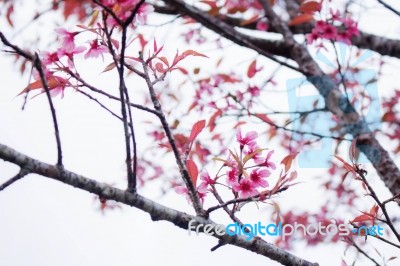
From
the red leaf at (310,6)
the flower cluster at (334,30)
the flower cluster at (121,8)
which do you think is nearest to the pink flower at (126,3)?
the flower cluster at (121,8)

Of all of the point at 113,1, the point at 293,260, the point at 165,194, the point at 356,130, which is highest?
the point at 165,194

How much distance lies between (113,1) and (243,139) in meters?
0.38

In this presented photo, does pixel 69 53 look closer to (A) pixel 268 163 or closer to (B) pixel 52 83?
(B) pixel 52 83

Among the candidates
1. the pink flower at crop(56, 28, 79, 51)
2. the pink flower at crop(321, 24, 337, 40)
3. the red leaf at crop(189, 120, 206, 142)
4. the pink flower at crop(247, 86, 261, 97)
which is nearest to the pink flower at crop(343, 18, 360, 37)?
the pink flower at crop(321, 24, 337, 40)

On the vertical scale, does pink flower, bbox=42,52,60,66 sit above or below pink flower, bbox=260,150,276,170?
above

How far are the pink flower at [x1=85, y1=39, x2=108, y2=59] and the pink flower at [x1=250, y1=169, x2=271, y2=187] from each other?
39 cm

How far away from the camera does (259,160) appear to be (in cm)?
81

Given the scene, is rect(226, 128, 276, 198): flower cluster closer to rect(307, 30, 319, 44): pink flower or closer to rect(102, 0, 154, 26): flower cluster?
rect(102, 0, 154, 26): flower cluster

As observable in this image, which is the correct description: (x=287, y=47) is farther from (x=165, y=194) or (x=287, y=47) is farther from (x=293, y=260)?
(x=165, y=194)

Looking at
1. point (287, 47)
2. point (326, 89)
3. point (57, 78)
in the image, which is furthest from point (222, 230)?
point (287, 47)

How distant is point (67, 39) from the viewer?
2.39 ft

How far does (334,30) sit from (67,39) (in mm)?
1288

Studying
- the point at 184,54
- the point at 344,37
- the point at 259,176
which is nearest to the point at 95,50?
the point at 184,54

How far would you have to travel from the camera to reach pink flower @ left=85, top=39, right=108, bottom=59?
0.74 m
